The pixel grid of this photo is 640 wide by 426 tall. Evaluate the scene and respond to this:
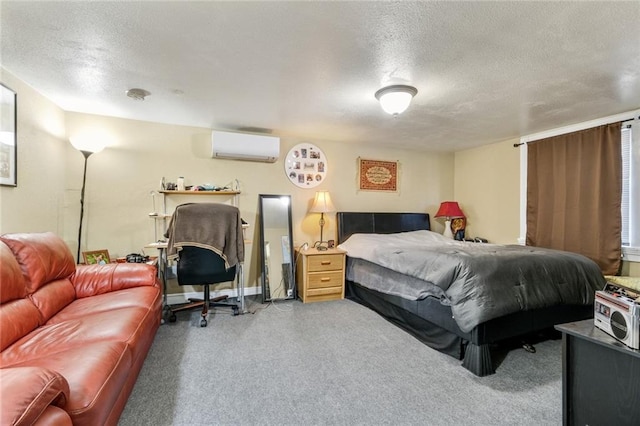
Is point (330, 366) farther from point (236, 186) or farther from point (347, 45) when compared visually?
point (236, 186)

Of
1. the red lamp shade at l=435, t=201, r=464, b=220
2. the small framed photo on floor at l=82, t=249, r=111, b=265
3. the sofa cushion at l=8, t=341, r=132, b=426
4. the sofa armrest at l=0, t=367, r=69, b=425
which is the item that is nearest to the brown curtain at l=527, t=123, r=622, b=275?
the red lamp shade at l=435, t=201, r=464, b=220

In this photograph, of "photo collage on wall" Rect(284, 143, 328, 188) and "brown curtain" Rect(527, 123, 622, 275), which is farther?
"photo collage on wall" Rect(284, 143, 328, 188)

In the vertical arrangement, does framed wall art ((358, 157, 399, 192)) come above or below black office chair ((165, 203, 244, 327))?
above

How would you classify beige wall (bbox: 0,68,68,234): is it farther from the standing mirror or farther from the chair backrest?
the standing mirror

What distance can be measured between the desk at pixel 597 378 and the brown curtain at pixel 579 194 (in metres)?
2.43

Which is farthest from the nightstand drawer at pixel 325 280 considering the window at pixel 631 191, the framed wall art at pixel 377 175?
the window at pixel 631 191

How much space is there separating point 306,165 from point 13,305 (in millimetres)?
3248

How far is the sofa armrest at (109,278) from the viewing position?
232 centimetres

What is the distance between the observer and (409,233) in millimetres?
4340

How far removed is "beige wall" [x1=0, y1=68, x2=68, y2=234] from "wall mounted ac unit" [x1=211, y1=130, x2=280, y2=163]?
153cm

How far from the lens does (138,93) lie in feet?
8.42

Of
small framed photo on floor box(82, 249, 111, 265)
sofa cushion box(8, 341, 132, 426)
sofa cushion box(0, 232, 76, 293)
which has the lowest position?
sofa cushion box(8, 341, 132, 426)

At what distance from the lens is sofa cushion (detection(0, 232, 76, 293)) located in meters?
1.82

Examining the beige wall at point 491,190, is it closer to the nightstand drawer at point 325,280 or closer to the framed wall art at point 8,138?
the nightstand drawer at point 325,280
